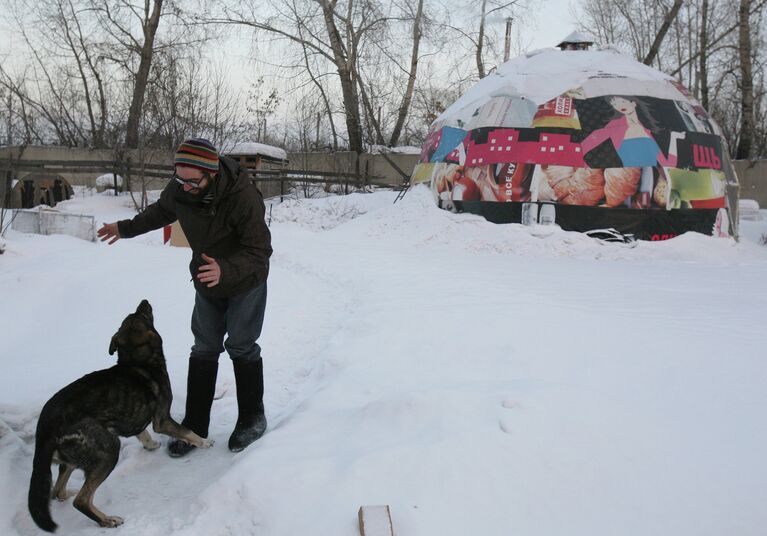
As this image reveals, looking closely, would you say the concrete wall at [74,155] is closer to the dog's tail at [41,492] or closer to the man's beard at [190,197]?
the man's beard at [190,197]

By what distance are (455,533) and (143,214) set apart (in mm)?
2351

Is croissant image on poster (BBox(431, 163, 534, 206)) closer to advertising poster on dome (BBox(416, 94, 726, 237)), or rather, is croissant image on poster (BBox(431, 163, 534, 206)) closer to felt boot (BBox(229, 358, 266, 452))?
advertising poster on dome (BBox(416, 94, 726, 237))

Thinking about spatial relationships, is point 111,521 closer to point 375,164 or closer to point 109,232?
point 109,232

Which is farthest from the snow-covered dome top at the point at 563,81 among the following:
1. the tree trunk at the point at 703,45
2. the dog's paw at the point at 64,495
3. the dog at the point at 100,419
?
the tree trunk at the point at 703,45

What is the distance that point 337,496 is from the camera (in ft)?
7.97

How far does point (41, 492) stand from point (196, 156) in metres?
1.59

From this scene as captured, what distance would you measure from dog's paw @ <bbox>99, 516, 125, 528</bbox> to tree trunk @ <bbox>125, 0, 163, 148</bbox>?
1702 cm

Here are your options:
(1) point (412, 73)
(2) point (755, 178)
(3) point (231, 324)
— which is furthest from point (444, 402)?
(2) point (755, 178)

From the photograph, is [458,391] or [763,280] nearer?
[458,391]

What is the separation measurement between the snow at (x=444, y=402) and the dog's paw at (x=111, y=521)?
0.08 m

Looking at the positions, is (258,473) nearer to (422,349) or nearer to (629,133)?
(422,349)

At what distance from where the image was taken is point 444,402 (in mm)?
3137

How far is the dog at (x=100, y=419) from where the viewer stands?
231 centimetres

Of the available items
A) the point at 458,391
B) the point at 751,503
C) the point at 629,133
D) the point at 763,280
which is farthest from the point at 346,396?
the point at 629,133
